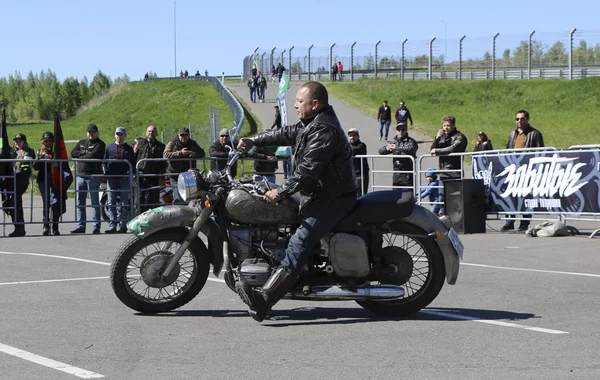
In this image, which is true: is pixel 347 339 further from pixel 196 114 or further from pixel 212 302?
pixel 196 114

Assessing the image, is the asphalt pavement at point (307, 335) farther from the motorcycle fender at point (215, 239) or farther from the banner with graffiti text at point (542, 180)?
the banner with graffiti text at point (542, 180)

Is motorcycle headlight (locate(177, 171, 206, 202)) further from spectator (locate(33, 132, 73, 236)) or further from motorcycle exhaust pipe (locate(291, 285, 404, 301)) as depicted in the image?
spectator (locate(33, 132, 73, 236))

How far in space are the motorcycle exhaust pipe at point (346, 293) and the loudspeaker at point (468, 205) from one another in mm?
8451

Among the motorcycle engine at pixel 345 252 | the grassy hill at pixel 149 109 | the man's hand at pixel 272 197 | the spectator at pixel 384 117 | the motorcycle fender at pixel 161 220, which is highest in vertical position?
the grassy hill at pixel 149 109

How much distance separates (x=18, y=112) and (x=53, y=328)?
179407mm

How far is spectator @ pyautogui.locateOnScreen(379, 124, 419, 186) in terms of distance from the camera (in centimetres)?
1914

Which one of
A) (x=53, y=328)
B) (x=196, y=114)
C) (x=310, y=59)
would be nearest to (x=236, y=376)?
(x=53, y=328)

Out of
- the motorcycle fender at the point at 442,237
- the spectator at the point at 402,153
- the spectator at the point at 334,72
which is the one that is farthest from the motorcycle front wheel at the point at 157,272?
the spectator at the point at 334,72

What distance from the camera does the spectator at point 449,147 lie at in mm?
18047

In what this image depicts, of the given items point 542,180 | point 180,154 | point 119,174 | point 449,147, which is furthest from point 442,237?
point 119,174

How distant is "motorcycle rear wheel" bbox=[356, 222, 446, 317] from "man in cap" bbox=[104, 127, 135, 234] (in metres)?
10.5

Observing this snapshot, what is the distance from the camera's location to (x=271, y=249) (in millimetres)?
8242

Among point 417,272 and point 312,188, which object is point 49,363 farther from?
point 417,272

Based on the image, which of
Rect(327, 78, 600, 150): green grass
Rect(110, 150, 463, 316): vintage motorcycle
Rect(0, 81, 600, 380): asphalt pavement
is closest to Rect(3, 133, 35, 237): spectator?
Rect(0, 81, 600, 380): asphalt pavement
